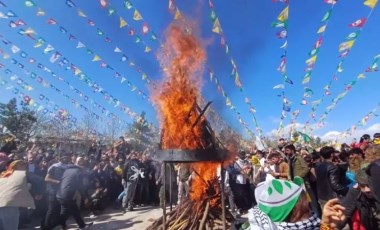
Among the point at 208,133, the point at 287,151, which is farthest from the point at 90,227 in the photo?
the point at 287,151

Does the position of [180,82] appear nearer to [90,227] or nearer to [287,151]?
[287,151]

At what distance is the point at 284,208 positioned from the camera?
227cm

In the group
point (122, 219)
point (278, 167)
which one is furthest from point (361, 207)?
point (122, 219)

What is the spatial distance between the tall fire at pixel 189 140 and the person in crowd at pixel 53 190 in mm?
3080

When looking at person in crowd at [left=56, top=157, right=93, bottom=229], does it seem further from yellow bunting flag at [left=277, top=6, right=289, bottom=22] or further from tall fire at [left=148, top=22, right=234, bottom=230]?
yellow bunting flag at [left=277, top=6, right=289, bottom=22]

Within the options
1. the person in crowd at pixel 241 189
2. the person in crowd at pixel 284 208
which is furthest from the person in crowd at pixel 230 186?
the person in crowd at pixel 284 208

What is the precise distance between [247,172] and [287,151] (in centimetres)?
440

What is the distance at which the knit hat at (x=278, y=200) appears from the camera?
227 centimetres

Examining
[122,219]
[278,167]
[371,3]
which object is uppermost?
[371,3]

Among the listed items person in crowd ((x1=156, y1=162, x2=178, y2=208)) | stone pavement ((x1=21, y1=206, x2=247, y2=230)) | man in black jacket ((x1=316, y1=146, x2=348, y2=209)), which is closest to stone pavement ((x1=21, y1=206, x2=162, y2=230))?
stone pavement ((x1=21, y1=206, x2=247, y2=230))

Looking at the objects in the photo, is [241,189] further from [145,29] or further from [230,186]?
[145,29]

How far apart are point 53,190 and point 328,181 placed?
7.28m

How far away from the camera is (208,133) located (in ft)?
20.8

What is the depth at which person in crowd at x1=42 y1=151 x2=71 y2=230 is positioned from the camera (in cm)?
861
